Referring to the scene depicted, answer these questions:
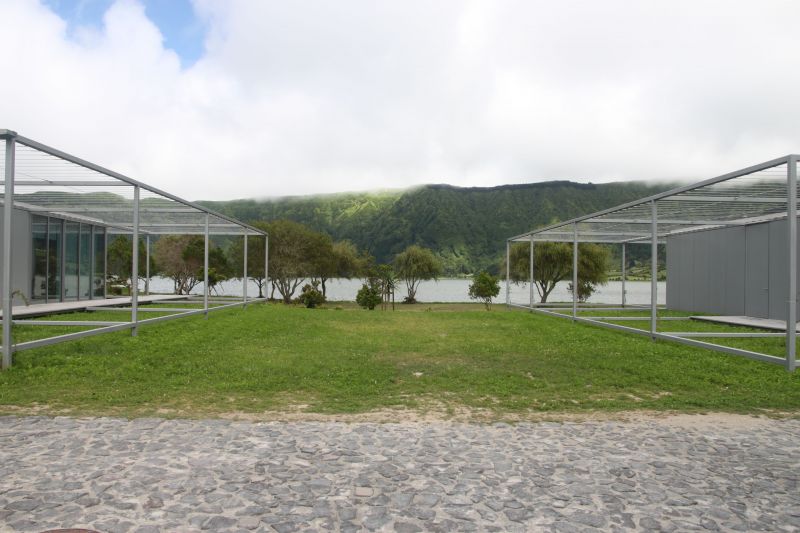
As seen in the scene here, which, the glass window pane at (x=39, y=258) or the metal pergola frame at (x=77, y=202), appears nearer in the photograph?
the metal pergola frame at (x=77, y=202)

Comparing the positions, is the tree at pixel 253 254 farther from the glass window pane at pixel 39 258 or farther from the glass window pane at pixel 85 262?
the glass window pane at pixel 39 258

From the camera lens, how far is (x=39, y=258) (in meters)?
18.9

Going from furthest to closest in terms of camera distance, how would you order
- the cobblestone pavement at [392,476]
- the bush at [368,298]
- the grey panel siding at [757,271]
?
1. the bush at [368,298]
2. the grey panel siding at [757,271]
3. the cobblestone pavement at [392,476]

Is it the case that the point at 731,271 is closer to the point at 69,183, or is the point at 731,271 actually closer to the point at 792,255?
the point at 792,255

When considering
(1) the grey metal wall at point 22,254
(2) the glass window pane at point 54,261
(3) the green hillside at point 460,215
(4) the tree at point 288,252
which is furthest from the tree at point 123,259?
(3) the green hillside at point 460,215

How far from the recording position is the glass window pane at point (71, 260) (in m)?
20.2

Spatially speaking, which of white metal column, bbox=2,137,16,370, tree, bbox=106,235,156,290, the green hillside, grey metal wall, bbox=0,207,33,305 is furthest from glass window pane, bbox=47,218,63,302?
the green hillside

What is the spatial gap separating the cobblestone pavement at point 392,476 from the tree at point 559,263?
29996 millimetres

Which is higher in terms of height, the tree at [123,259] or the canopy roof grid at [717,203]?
the canopy roof grid at [717,203]

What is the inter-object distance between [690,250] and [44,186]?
22292 mm

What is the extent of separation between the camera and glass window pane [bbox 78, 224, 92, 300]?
838 inches

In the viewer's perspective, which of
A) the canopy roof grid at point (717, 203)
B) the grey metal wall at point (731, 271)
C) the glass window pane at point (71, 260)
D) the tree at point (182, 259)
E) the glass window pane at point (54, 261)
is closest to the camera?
Result: the canopy roof grid at point (717, 203)

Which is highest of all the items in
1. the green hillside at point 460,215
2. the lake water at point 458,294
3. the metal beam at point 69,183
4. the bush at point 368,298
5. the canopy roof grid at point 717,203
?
the green hillside at point 460,215

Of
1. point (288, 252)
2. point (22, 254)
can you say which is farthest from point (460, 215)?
point (22, 254)
